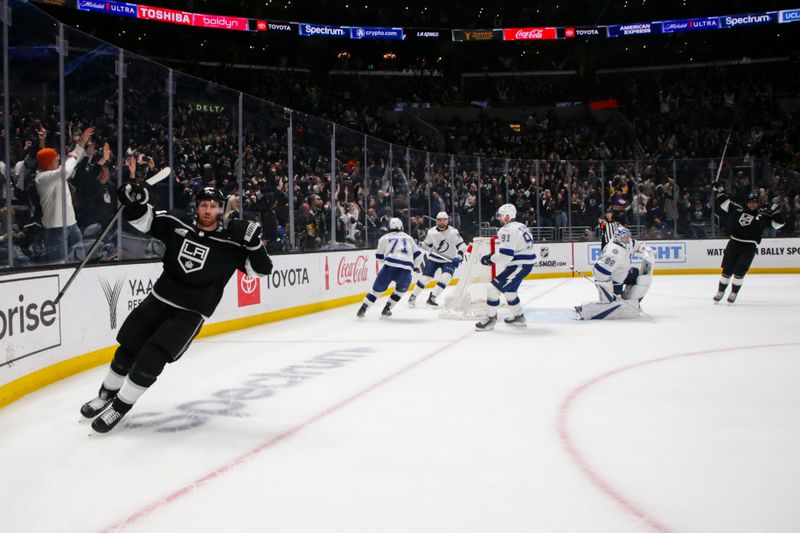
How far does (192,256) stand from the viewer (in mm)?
4035

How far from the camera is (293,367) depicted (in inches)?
239

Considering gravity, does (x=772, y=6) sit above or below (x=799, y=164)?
above

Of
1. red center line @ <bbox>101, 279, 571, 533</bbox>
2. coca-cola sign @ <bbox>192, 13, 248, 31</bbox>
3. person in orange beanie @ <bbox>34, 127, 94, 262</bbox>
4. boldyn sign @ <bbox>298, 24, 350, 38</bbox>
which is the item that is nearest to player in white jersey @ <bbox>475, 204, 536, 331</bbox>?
red center line @ <bbox>101, 279, 571, 533</bbox>

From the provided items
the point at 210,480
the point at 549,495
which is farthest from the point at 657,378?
the point at 210,480

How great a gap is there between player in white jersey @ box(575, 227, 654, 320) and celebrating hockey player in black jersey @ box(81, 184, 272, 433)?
5842mm

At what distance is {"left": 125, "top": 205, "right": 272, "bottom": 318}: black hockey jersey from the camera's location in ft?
13.2

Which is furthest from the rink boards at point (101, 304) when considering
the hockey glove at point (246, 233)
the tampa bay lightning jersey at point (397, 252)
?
the hockey glove at point (246, 233)

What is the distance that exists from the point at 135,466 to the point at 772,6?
29675 mm

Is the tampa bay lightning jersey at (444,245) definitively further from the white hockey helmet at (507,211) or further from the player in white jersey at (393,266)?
the white hockey helmet at (507,211)

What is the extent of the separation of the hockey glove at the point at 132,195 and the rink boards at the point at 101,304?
52.2 inches

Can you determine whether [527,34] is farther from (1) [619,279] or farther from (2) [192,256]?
(2) [192,256]

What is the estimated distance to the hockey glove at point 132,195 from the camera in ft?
12.7

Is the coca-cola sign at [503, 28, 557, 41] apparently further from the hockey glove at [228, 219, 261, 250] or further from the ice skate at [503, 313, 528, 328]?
the hockey glove at [228, 219, 261, 250]

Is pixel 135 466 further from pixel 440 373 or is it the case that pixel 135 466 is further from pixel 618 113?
pixel 618 113
